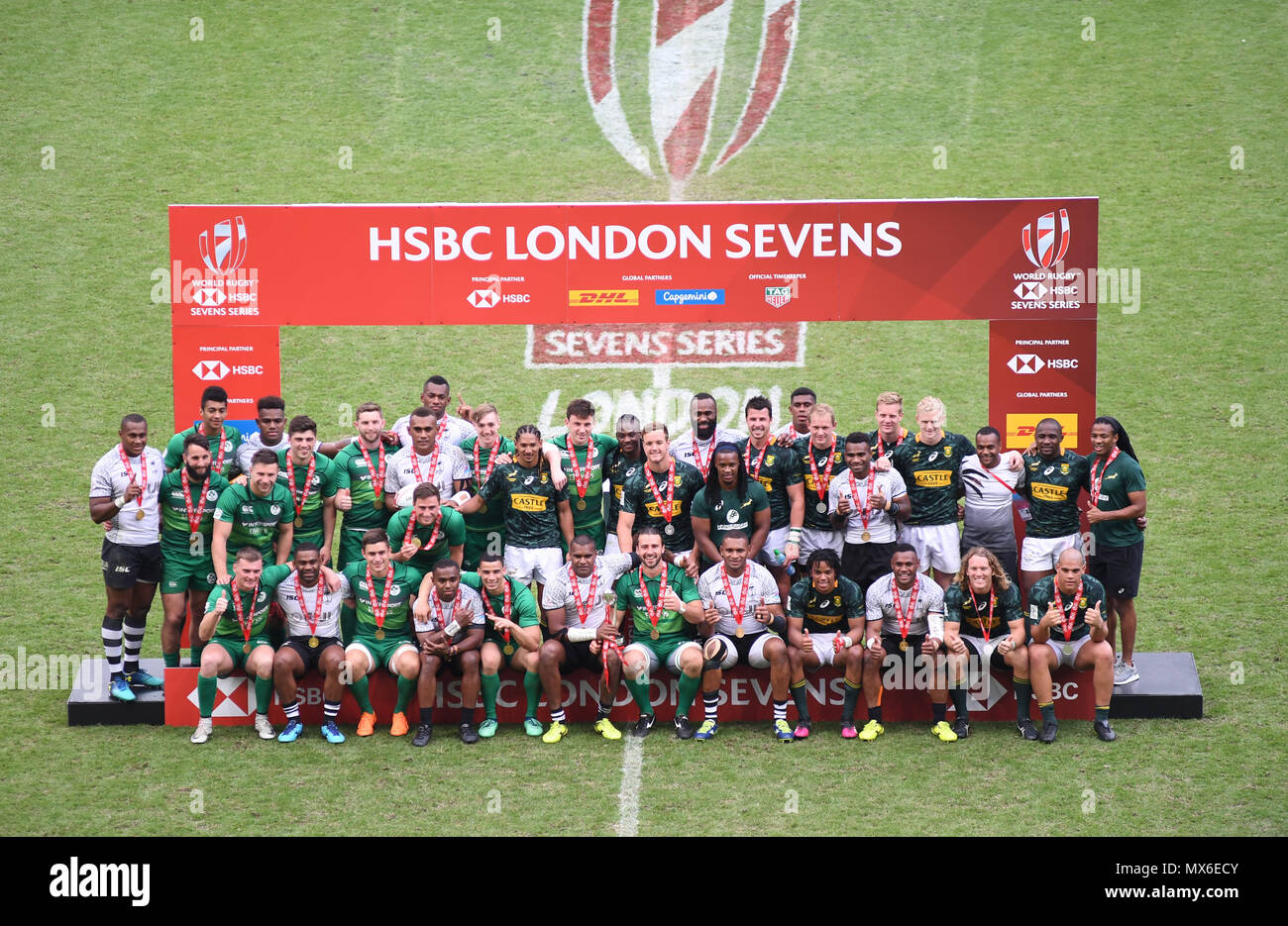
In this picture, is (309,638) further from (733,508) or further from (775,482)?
(775,482)

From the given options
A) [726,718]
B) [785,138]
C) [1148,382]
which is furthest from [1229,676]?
[785,138]

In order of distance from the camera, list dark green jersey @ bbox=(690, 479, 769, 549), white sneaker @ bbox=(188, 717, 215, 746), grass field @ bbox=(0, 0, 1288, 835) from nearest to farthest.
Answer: grass field @ bbox=(0, 0, 1288, 835) → white sneaker @ bbox=(188, 717, 215, 746) → dark green jersey @ bbox=(690, 479, 769, 549)

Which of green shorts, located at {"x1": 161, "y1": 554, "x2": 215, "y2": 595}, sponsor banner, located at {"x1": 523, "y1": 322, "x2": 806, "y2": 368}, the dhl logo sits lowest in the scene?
green shorts, located at {"x1": 161, "y1": 554, "x2": 215, "y2": 595}

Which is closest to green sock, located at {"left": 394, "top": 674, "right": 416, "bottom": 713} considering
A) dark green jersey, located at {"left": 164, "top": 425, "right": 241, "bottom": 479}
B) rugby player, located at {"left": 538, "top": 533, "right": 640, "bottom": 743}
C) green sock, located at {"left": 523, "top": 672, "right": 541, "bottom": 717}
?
green sock, located at {"left": 523, "top": 672, "right": 541, "bottom": 717}

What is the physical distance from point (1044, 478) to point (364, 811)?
5.22 meters

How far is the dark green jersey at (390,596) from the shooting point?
9.73 m

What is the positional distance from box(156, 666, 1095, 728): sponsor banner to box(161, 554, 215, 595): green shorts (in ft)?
2.12

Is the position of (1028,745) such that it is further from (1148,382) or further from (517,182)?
(517,182)

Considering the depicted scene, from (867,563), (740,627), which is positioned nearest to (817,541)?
(867,563)

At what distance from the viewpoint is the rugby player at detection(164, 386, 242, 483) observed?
1034 cm

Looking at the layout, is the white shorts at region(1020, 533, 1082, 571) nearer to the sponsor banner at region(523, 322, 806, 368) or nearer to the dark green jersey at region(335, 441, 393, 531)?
the dark green jersey at region(335, 441, 393, 531)

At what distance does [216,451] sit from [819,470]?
4.36 m

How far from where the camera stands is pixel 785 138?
785 inches

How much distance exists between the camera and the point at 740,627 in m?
9.87
